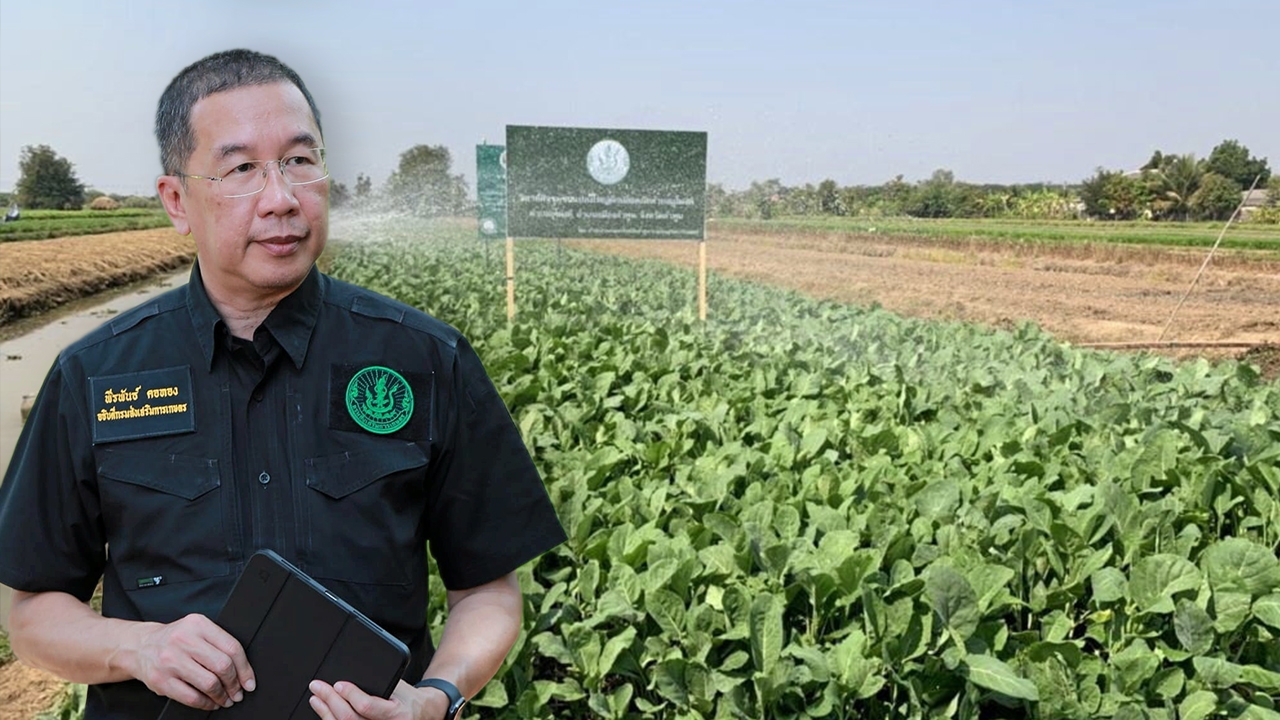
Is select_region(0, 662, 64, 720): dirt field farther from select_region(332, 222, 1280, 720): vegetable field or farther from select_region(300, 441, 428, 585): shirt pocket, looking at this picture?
select_region(300, 441, 428, 585): shirt pocket

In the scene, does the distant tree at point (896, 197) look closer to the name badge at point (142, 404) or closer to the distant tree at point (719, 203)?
the distant tree at point (719, 203)

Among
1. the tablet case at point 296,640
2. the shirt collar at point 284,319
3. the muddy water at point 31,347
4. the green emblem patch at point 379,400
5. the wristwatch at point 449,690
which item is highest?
the shirt collar at point 284,319

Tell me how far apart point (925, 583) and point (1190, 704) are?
70 cm

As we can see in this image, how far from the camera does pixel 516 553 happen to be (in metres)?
1.53

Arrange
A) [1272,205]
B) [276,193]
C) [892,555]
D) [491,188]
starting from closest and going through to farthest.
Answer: [276,193] → [892,555] → [1272,205] → [491,188]

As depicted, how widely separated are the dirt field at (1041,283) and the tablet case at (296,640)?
503 inches

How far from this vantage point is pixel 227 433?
1376 mm

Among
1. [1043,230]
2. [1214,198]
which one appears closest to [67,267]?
[1043,230]

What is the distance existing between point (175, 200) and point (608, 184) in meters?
9.99

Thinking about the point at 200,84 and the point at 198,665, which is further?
the point at 200,84

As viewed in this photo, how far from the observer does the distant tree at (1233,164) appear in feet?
52.4

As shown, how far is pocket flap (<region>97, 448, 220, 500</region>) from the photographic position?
1359mm

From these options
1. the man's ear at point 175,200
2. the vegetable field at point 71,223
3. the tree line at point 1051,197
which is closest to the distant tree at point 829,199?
the tree line at point 1051,197

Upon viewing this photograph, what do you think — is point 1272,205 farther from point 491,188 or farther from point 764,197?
point 491,188
